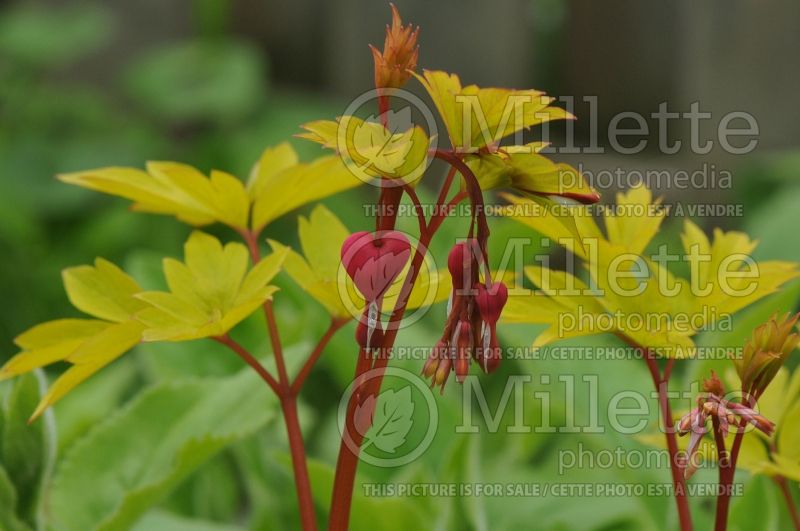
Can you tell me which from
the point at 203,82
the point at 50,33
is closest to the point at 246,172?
the point at 203,82

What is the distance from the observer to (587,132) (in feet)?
5.84

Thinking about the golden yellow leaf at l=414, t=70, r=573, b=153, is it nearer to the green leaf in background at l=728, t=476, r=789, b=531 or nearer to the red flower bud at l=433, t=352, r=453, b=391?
the red flower bud at l=433, t=352, r=453, b=391

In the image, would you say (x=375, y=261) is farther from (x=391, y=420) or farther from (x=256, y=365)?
(x=391, y=420)

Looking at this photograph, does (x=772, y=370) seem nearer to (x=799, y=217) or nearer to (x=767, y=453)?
(x=767, y=453)

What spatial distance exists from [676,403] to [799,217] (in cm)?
36

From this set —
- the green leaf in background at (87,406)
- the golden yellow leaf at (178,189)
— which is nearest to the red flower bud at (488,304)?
the golden yellow leaf at (178,189)

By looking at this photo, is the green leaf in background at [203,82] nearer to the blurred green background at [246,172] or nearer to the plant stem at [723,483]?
the blurred green background at [246,172]

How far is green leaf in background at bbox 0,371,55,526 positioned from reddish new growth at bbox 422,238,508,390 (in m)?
0.26

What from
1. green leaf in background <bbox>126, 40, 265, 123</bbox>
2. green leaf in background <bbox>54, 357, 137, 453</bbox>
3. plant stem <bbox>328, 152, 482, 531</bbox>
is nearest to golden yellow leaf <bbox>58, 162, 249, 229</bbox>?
plant stem <bbox>328, 152, 482, 531</bbox>

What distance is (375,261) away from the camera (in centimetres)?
33

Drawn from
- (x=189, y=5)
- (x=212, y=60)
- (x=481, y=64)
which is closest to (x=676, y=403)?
(x=481, y=64)

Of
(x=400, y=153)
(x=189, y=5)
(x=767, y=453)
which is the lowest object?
(x=767, y=453)

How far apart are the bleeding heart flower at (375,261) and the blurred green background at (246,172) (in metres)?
0.17

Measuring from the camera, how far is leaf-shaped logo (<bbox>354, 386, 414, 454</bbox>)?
22.6 inches
